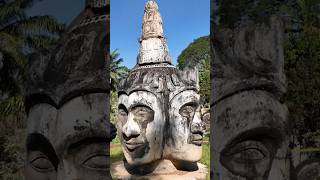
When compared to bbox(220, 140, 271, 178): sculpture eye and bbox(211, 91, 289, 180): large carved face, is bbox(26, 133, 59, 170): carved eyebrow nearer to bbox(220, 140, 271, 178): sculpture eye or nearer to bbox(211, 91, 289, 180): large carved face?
bbox(211, 91, 289, 180): large carved face

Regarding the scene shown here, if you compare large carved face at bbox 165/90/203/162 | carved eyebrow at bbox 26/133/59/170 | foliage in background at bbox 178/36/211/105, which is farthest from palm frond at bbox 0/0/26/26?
foliage in background at bbox 178/36/211/105

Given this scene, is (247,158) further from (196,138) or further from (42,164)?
(196,138)

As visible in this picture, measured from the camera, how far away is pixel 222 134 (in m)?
4.04

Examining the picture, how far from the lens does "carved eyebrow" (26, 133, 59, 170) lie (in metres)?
4.30

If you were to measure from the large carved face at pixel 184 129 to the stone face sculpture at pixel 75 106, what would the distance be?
288 centimetres

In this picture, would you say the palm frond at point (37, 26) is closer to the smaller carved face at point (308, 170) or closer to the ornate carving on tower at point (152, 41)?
the ornate carving on tower at point (152, 41)

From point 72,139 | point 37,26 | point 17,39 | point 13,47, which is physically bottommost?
point 72,139

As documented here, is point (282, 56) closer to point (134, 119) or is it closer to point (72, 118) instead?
point (72, 118)

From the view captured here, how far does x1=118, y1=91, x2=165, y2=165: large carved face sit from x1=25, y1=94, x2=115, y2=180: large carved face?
253 cm

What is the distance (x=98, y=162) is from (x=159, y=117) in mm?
2779

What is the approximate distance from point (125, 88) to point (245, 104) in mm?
3435

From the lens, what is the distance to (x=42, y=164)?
4410 mm

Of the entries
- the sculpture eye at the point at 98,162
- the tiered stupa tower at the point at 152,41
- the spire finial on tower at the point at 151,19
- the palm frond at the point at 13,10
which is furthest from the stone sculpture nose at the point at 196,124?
the palm frond at the point at 13,10

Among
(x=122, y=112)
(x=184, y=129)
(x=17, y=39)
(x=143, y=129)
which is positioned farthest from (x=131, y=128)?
(x=17, y=39)
